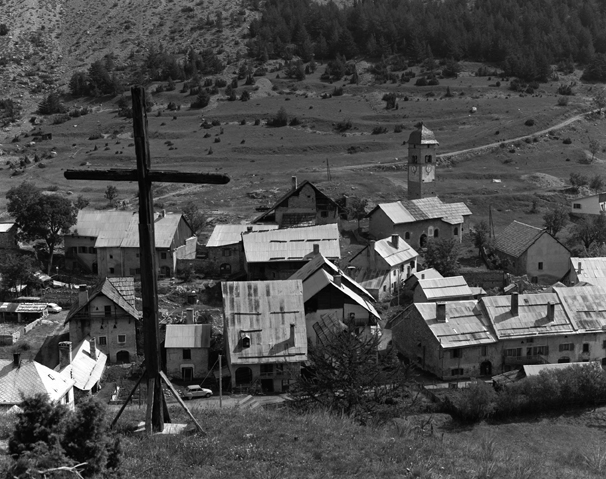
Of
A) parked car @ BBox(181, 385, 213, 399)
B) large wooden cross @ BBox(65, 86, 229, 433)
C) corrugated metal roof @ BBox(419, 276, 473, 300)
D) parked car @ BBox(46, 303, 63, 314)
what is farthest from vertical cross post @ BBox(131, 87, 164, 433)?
parked car @ BBox(46, 303, 63, 314)

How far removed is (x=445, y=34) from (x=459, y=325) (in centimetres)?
11696

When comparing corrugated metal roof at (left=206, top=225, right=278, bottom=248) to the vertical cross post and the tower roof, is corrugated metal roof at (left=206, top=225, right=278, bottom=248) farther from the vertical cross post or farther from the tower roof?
the vertical cross post

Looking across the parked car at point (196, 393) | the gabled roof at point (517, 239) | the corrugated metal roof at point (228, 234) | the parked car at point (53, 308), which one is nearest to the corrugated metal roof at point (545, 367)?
the parked car at point (196, 393)

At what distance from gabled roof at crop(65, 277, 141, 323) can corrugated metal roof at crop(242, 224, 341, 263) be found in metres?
11.0

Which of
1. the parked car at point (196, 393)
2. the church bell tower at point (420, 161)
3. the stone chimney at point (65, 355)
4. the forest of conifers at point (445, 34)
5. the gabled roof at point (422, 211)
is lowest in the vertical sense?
the parked car at point (196, 393)

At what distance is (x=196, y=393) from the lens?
37938mm

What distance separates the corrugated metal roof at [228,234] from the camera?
59469 millimetres

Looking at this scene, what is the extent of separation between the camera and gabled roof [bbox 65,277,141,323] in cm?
4375

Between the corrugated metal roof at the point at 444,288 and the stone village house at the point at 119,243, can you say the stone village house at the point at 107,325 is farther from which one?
the corrugated metal roof at the point at 444,288

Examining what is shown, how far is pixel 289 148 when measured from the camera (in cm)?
10081

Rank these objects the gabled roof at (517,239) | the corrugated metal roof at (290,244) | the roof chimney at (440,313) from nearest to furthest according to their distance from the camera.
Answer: the roof chimney at (440,313)
the corrugated metal roof at (290,244)
the gabled roof at (517,239)

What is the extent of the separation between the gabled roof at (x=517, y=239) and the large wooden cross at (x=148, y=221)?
4567 cm

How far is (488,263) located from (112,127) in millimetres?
64176

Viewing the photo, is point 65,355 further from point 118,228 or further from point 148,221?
point 148,221
